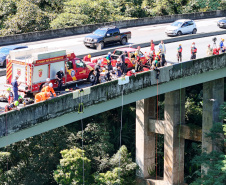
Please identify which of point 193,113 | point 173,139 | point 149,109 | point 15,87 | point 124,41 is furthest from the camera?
point 124,41

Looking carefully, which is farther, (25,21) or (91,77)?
(25,21)

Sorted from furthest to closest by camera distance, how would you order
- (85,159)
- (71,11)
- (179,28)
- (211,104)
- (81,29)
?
(71,11)
(81,29)
(179,28)
(211,104)
(85,159)

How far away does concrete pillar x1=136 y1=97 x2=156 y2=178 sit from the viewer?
36.0 metres

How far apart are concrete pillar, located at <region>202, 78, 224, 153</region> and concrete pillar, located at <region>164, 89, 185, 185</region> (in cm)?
158

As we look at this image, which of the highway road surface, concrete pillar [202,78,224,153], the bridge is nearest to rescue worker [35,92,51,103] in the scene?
the bridge

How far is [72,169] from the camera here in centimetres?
3072

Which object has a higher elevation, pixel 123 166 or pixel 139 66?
pixel 139 66

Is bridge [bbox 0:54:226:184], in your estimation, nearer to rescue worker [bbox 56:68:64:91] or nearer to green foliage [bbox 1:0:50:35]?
rescue worker [bbox 56:68:64:91]

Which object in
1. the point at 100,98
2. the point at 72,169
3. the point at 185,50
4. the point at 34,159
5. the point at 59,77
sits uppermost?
the point at 59,77

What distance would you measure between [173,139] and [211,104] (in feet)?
11.3

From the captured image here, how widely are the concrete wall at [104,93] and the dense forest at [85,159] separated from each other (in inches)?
106

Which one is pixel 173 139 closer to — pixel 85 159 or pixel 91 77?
pixel 85 159

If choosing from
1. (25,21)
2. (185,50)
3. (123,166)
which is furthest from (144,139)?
(25,21)

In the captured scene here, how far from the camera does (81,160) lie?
101 feet
